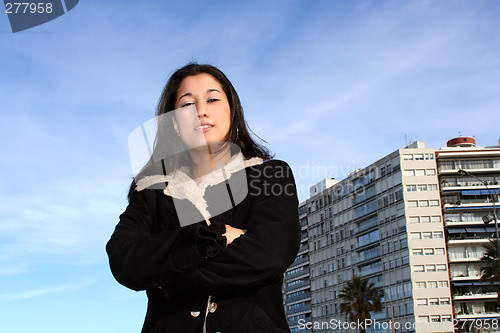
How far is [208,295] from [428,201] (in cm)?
8052

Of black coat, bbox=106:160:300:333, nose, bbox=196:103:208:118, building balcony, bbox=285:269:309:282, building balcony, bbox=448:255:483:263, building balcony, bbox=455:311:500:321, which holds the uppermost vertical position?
building balcony, bbox=285:269:309:282

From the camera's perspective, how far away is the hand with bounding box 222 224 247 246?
2.08m

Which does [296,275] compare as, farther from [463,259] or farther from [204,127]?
[204,127]

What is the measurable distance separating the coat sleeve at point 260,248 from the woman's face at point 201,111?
0.92 ft

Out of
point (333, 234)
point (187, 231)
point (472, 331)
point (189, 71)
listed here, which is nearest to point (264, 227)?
point (187, 231)

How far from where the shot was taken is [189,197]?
2256 millimetres

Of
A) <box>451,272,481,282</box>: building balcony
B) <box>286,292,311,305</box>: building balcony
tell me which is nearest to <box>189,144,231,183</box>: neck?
<box>451,272,481,282</box>: building balcony

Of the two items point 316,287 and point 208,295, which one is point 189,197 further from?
point 316,287

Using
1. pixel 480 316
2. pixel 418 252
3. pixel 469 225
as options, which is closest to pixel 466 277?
pixel 480 316

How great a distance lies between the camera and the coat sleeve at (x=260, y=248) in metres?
1.97

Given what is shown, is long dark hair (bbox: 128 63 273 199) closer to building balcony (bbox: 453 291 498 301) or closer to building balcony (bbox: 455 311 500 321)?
building balcony (bbox: 455 311 500 321)

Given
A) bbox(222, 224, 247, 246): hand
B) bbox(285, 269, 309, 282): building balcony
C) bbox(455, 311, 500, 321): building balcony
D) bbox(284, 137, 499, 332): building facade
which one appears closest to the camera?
bbox(222, 224, 247, 246): hand

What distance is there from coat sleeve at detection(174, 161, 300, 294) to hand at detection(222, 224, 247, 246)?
3 cm

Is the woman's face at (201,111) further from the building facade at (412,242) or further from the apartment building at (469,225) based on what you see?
the apartment building at (469,225)
